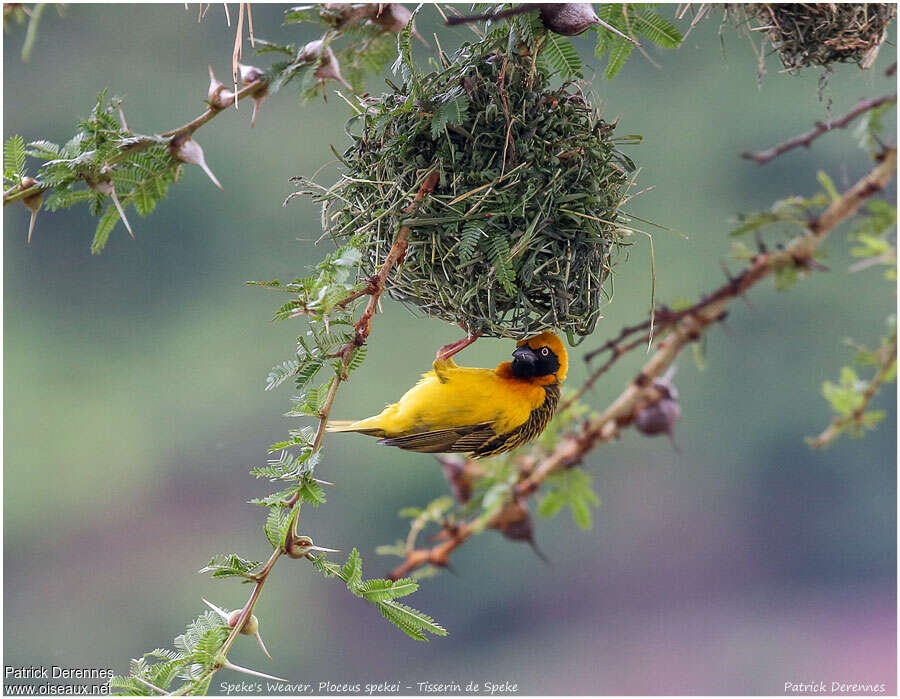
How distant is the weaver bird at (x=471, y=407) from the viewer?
1.48 m

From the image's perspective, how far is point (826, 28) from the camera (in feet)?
5.17

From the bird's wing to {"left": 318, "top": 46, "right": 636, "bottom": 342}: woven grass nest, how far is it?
0.24 metres

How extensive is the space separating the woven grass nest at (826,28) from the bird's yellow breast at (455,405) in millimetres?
900

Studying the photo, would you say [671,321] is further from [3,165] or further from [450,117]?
[3,165]

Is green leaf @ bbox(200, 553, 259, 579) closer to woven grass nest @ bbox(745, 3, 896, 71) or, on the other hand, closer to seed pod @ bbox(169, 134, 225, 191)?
seed pod @ bbox(169, 134, 225, 191)

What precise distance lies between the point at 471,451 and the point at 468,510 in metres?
0.68

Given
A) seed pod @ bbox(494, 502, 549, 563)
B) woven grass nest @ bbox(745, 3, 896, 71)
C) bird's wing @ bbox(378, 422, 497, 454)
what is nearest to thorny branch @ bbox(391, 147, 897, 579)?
seed pod @ bbox(494, 502, 549, 563)

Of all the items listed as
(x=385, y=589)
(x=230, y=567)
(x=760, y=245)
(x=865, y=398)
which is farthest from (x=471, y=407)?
(x=865, y=398)

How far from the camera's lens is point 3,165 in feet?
3.54

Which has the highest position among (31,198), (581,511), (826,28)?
(826,28)

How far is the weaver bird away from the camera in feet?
4.87

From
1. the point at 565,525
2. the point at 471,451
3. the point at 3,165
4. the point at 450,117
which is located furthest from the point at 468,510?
the point at 565,525

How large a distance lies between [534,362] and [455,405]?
0.17 m

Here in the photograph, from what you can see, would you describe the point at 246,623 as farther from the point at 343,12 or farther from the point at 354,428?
the point at 343,12
